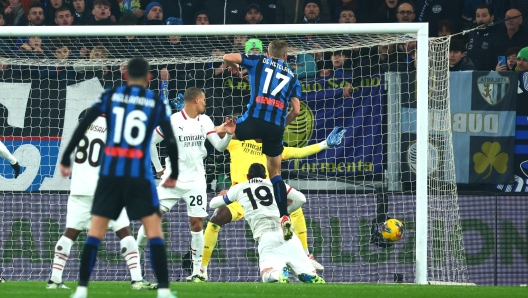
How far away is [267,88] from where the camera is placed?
10609 millimetres

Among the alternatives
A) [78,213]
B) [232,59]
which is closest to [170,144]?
[78,213]

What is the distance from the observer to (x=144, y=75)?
760 centimetres

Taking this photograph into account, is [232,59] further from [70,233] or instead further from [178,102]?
[178,102]

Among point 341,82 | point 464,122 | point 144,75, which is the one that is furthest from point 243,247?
point 144,75

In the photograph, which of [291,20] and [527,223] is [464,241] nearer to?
[527,223]

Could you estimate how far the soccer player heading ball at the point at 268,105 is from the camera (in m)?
10.6

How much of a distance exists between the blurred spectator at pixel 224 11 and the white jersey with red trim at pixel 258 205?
14.9 ft

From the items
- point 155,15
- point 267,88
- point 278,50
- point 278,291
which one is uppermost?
point 155,15

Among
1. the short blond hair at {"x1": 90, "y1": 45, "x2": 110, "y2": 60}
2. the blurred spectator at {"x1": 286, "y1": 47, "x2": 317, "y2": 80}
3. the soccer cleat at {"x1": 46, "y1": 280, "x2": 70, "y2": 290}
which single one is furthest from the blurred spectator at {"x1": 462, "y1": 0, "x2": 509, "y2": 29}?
the soccer cleat at {"x1": 46, "y1": 280, "x2": 70, "y2": 290}

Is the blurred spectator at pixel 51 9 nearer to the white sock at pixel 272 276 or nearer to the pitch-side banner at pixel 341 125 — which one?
the pitch-side banner at pixel 341 125

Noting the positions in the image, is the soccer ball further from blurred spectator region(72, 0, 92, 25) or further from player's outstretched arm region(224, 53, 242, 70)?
blurred spectator region(72, 0, 92, 25)

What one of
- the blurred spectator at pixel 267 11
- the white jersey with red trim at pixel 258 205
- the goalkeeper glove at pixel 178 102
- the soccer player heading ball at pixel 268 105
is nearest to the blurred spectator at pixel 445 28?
the blurred spectator at pixel 267 11

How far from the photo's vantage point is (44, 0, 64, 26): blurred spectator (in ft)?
51.1

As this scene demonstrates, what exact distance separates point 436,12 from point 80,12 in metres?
5.81
